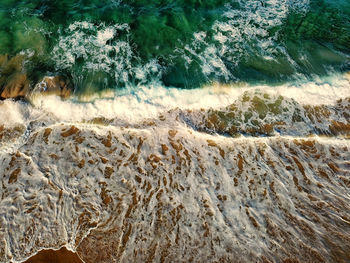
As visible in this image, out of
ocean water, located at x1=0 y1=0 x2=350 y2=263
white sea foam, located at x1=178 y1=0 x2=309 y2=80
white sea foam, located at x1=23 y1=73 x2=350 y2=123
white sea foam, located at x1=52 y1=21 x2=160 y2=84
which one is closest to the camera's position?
ocean water, located at x1=0 y1=0 x2=350 y2=263

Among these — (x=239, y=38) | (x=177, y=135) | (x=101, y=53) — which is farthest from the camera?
(x=239, y=38)

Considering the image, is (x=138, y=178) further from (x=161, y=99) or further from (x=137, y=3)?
(x=137, y=3)

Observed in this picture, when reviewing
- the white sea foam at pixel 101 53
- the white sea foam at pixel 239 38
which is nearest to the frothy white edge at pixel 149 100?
the white sea foam at pixel 101 53

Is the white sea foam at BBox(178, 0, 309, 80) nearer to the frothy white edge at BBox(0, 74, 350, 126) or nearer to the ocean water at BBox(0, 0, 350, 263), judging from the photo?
the ocean water at BBox(0, 0, 350, 263)

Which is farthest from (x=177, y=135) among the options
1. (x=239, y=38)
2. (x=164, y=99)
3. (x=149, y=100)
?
(x=239, y=38)

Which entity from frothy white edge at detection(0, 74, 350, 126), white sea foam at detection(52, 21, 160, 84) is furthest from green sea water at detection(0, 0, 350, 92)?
frothy white edge at detection(0, 74, 350, 126)

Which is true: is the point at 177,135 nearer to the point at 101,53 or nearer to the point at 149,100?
the point at 149,100
